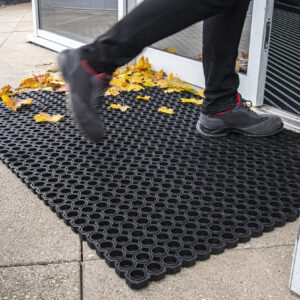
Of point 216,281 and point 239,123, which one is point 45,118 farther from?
point 216,281

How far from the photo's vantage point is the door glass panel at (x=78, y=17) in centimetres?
371

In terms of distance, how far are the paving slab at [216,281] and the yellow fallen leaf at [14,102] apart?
162 centimetres

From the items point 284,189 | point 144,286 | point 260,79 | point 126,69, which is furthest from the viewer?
point 126,69

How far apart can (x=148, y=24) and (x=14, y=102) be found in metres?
1.62

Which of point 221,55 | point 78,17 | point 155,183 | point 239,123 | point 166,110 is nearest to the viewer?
point 155,183

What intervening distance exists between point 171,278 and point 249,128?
1207 millimetres

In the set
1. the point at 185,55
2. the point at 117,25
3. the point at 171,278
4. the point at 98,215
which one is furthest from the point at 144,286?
the point at 185,55

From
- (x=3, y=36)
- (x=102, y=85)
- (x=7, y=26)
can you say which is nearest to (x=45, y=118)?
(x=102, y=85)

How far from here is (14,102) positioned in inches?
108

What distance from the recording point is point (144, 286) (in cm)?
124

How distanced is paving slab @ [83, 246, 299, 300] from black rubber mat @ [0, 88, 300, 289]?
0.10 ft

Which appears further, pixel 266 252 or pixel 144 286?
pixel 266 252

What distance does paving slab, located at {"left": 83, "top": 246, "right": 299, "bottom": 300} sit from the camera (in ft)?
3.98

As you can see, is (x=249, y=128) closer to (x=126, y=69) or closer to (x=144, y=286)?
(x=144, y=286)
